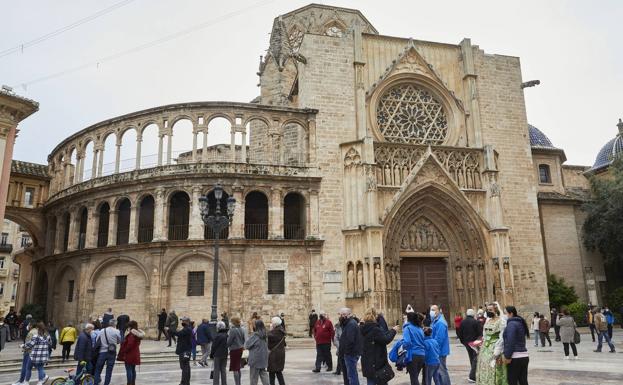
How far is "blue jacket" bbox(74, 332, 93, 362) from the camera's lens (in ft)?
33.9

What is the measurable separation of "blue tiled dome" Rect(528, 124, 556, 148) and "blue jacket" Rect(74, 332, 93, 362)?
31.9 metres

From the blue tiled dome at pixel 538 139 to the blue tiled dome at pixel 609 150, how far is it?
5683 mm

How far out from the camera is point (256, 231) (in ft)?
86.1

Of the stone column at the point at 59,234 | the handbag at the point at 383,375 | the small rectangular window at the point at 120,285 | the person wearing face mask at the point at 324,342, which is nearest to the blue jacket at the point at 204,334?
the person wearing face mask at the point at 324,342

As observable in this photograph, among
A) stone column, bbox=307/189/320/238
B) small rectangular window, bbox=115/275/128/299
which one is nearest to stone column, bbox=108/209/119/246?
small rectangular window, bbox=115/275/128/299

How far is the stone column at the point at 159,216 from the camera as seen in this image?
2447 centimetres

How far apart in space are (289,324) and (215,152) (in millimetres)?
18622

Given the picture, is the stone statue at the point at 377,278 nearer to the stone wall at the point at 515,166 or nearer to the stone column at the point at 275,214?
Result: the stone column at the point at 275,214

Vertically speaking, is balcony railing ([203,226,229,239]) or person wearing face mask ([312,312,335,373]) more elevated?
balcony railing ([203,226,229,239])

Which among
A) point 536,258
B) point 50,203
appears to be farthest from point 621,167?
point 50,203

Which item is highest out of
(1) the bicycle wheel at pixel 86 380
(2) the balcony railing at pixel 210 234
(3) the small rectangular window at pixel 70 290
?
(2) the balcony railing at pixel 210 234

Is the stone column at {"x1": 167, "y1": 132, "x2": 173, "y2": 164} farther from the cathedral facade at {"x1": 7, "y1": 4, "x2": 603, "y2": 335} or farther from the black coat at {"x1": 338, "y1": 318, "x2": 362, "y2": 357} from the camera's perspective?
the black coat at {"x1": 338, "y1": 318, "x2": 362, "y2": 357}

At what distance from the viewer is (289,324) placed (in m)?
23.7

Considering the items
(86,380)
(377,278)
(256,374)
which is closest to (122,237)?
(377,278)
